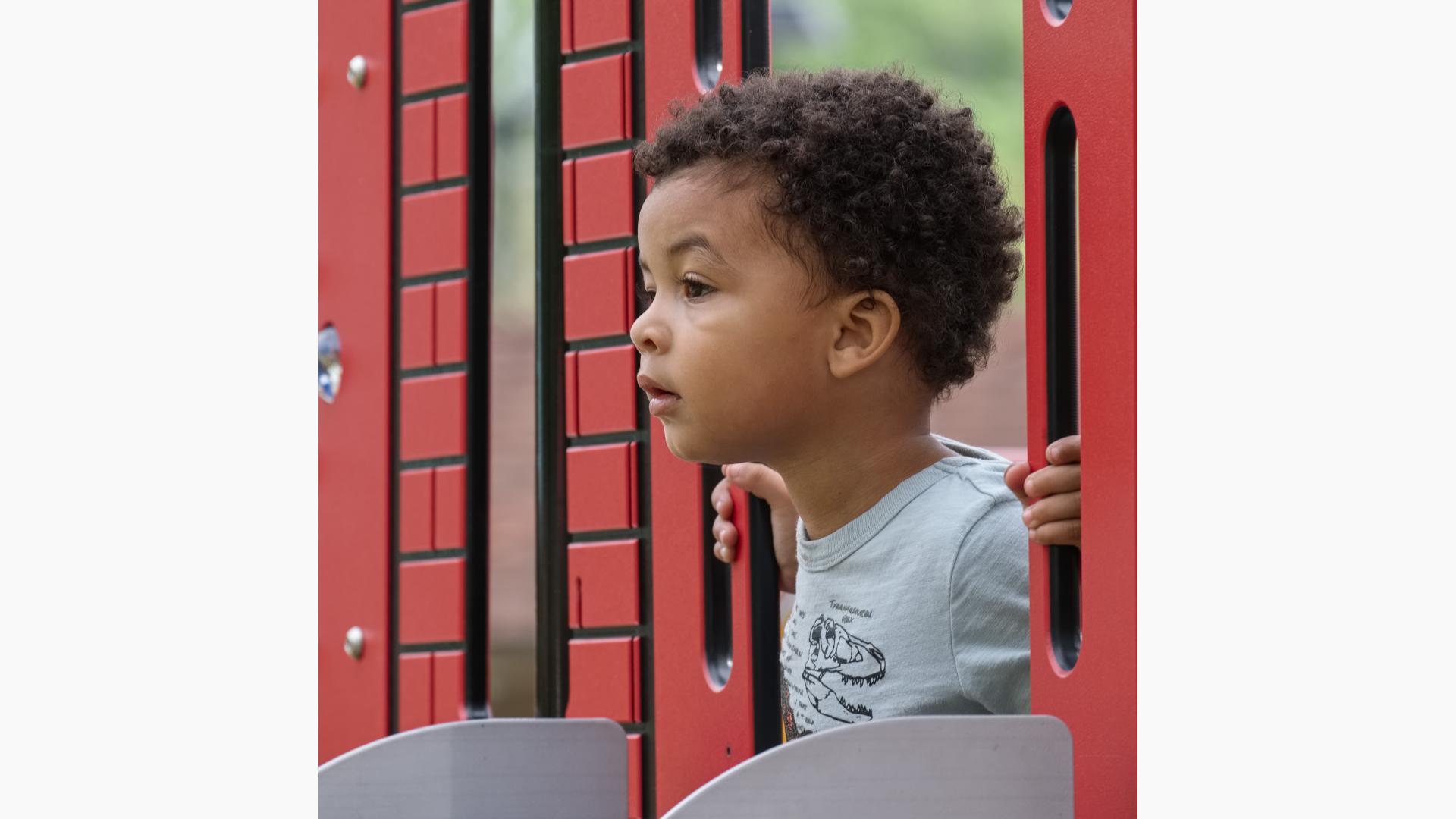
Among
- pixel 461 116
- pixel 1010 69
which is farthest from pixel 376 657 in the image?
pixel 1010 69

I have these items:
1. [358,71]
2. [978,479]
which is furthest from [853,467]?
[358,71]

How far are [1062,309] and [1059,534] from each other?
17 centimetres

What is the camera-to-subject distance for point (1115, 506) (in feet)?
3.57

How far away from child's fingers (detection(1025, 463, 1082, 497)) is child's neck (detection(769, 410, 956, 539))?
319 mm

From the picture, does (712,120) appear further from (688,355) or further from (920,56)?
(920,56)

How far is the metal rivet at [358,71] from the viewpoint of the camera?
2.16m

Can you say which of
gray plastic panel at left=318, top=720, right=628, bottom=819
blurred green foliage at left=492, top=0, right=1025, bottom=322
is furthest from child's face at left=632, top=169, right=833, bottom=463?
blurred green foliage at left=492, top=0, right=1025, bottom=322

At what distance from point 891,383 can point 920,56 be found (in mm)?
5062

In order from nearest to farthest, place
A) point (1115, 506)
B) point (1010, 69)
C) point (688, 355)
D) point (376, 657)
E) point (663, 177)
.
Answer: point (1115, 506)
point (688, 355)
point (663, 177)
point (376, 657)
point (1010, 69)

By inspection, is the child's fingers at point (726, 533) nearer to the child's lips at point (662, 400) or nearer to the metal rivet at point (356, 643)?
the child's lips at point (662, 400)

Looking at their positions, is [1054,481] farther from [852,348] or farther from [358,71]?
[358,71]

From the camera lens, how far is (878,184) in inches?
56.2

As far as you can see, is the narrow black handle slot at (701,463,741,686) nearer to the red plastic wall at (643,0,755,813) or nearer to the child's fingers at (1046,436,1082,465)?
the red plastic wall at (643,0,755,813)

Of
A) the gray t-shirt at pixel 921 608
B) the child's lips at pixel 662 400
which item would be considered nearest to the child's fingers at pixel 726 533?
the gray t-shirt at pixel 921 608
